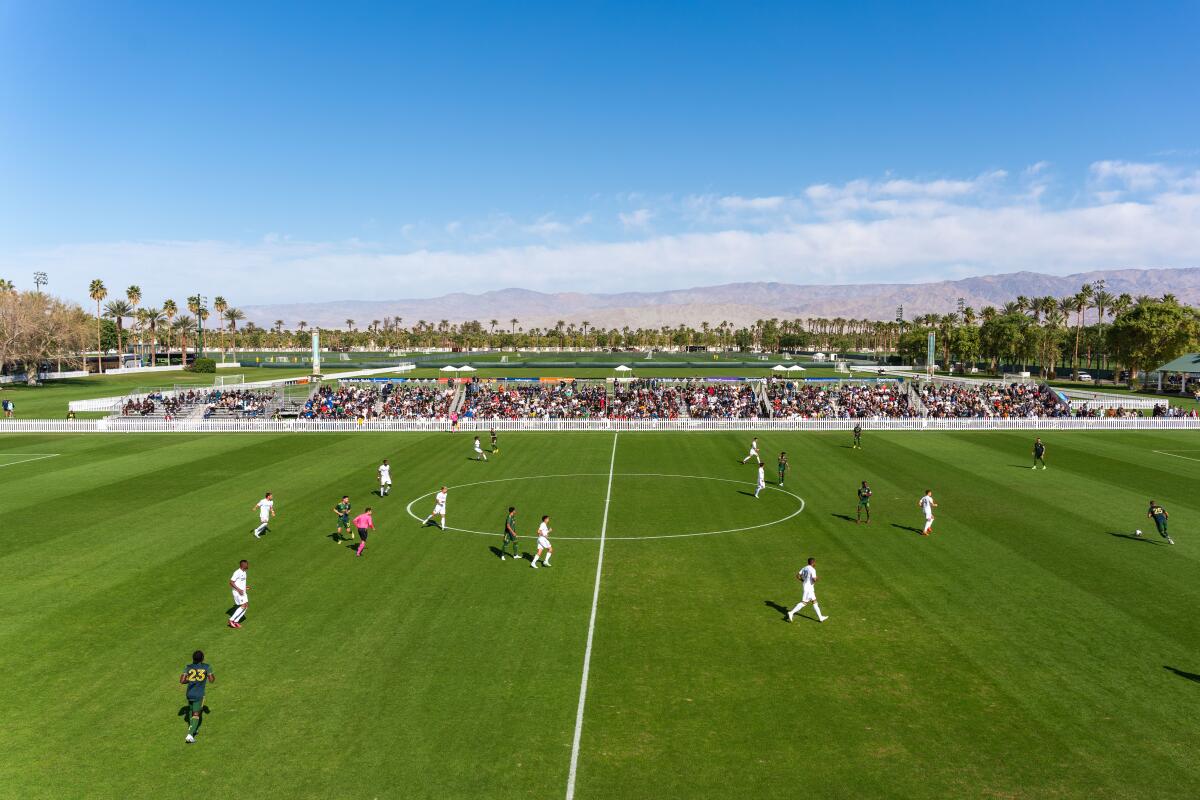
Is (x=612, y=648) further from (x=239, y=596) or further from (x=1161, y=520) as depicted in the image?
(x=1161, y=520)

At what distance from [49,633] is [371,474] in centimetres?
2074

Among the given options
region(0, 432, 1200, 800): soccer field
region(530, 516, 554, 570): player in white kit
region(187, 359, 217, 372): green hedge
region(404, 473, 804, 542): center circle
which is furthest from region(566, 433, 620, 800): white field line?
region(187, 359, 217, 372): green hedge

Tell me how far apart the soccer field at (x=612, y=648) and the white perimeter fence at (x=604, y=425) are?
22.9 m

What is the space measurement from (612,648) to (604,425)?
130ft

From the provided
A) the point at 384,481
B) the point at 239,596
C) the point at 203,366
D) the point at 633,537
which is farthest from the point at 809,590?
the point at 203,366

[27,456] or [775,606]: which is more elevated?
[775,606]

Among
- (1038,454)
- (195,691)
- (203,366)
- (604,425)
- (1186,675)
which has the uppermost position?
(203,366)

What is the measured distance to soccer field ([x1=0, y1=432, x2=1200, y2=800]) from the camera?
11.7m

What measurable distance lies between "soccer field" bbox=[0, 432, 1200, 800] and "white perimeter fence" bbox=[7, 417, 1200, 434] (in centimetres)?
2288

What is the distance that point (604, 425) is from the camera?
5562cm

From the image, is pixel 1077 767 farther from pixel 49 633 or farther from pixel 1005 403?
pixel 1005 403

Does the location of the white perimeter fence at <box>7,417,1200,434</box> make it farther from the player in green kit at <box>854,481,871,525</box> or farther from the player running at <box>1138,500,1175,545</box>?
the player running at <box>1138,500,1175,545</box>

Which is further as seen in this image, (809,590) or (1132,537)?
(1132,537)

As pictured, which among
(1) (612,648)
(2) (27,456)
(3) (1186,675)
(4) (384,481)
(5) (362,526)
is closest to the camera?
(3) (1186,675)
